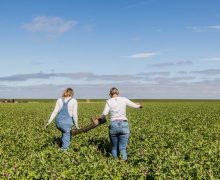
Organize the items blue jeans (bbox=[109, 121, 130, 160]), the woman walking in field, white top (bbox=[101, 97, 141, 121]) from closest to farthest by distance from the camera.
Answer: white top (bbox=[101, 97, 141, 121]) < blue jeans (bbox=[109, 121, 130, 160]) < the woman walking in field

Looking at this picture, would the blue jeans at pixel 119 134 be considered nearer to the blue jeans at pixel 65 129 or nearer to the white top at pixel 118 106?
the white top at pixel 118 106

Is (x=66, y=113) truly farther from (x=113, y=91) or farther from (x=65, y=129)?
(x=113, y=91)

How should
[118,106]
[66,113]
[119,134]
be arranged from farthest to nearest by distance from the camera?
1. [66,113]
2. [119,134]
3. [118,106]

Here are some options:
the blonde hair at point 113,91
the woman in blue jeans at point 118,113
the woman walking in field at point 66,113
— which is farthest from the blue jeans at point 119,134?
the woman walking in field at point 66,113

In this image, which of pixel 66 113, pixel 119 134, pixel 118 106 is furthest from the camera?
pixel 66 113

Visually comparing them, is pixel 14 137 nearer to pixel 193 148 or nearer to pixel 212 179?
pixel 193 148

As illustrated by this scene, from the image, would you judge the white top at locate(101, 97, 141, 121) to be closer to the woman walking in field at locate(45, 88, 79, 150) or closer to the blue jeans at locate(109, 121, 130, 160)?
the blue jeans at locate(109, 121, 130, 160)

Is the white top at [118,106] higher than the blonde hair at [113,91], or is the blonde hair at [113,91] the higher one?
the blonde hair at [113,91]

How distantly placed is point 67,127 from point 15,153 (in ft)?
8.46

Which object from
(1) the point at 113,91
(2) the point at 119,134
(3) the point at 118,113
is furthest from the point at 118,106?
(2) the point at 119,134

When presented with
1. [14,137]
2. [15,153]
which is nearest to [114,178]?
[15,153]

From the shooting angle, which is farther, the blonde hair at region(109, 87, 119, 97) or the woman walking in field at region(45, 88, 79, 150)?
the woman walking in field at region(45, 88, 79, 150)

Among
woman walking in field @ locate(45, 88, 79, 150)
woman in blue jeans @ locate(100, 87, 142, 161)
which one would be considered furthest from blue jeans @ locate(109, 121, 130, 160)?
woman walking in field @ locate(45, 88, 79, 150)

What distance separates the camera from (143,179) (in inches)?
310
